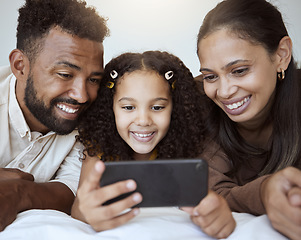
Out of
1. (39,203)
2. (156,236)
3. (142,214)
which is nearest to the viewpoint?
(156,236)

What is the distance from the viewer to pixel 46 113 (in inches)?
55.9

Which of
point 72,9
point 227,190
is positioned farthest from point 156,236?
point 72,9

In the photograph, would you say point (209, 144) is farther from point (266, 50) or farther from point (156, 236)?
point (156, 236)

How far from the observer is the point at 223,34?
124 cm

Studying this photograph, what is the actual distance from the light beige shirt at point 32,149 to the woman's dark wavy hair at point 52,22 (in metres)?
0.23

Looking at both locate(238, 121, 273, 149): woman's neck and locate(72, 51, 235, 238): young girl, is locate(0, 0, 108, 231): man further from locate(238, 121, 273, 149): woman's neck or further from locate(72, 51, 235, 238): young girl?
locate(238, 121, 273, 149): woman's neck

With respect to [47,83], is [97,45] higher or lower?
higher

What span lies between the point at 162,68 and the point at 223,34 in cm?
33

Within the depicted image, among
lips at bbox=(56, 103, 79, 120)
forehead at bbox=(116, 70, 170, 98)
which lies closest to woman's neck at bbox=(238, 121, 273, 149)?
forehead at bbox=(116, 70, 170, 98)

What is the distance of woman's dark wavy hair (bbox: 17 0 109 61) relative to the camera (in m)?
1.40

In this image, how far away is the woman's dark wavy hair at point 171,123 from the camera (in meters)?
1.52

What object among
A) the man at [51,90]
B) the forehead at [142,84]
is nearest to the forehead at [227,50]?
the forehead at [142,84]

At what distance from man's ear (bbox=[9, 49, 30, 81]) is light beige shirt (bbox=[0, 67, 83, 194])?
86 millimetres

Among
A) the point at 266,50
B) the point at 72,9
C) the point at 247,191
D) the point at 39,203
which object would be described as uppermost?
the point at 72,9
